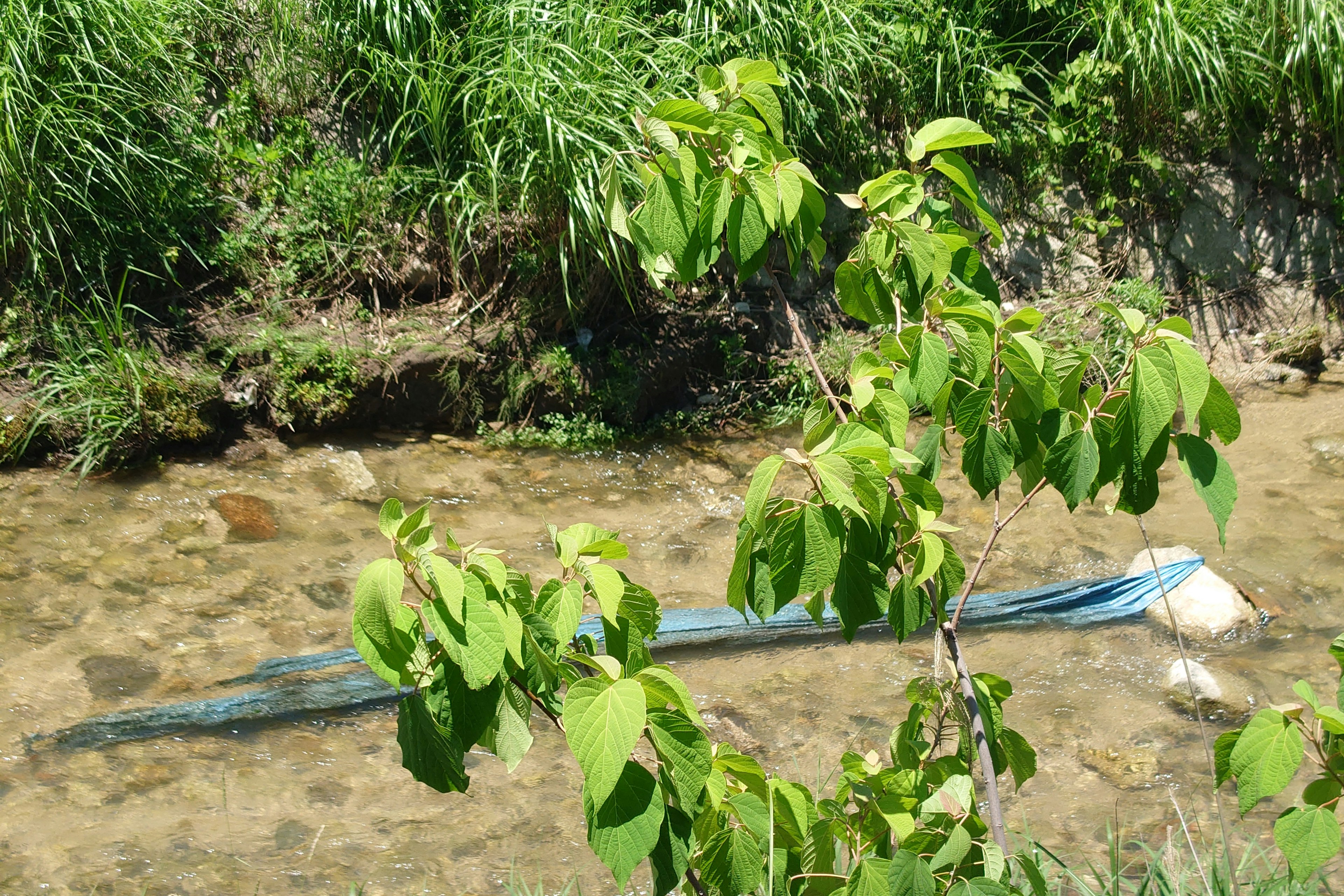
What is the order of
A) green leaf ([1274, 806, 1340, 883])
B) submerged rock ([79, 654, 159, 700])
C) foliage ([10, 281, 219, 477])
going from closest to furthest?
1. green leaf ([1274, 806, 1340, 883])
2. submerged rock ([79, 654, 159, 700])
3. foliage ([10, 281, 219, 477])

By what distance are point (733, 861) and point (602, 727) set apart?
0.28 metres

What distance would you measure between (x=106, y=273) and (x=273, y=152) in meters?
0.92

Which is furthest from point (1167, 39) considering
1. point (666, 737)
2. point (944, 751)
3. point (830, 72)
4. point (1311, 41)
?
point (666, 737)

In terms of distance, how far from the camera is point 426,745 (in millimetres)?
1058

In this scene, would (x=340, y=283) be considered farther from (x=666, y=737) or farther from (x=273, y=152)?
(x=666, y=737)

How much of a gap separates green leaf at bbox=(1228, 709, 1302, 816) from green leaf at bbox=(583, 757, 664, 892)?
0.65m

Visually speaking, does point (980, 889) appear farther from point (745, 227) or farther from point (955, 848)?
point (745, 227)

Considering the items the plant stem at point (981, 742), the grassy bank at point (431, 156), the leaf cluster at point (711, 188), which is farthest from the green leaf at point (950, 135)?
the grassy bank at point (431, 156)

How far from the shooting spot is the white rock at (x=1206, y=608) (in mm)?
→ 3396

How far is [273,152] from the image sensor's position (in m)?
4.72

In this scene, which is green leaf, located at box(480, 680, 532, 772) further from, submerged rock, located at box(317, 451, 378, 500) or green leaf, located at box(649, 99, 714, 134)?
submerged rock, located at box(317, 451, 378, 500)

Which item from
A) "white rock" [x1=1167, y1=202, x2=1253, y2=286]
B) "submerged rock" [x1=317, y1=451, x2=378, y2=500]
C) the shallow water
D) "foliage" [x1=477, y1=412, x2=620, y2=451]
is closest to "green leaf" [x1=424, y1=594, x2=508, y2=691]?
the shallow water

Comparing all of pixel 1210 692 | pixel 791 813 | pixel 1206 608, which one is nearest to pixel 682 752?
pixel 791 813

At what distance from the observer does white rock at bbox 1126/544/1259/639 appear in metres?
3.40
